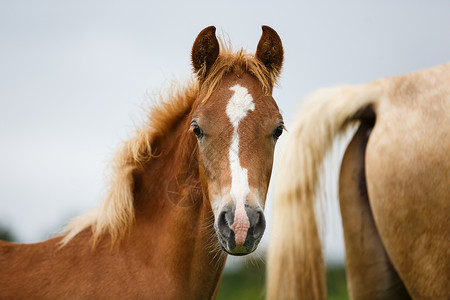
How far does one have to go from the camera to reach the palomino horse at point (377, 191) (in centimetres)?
309

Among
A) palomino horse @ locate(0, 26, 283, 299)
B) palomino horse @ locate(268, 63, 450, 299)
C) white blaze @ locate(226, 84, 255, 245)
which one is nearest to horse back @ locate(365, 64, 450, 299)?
palomino horse @ locate(268, 63, 450, 299)

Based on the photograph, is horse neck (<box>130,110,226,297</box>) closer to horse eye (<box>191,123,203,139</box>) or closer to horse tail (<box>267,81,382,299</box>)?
horse eye (<box>191,123,203,139</box>)

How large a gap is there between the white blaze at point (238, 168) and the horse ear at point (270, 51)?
0.39 m

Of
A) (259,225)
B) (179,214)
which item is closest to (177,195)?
(179,214)

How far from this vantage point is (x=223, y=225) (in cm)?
240

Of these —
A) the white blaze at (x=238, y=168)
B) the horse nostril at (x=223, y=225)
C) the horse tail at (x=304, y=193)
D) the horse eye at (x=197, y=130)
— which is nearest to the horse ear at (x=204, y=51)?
the white blaze at (x=238, y=168)

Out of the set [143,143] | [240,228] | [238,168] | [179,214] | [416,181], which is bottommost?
[416,181]

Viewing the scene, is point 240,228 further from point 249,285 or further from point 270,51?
point 249,285

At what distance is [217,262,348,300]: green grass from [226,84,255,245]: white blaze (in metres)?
5.22

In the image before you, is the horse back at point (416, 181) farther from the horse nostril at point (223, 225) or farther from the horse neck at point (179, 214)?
the horse nostril at point (223, 225)

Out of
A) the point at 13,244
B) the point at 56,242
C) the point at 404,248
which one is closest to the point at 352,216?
the point at 404,248

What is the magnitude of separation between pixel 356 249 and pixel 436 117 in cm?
120

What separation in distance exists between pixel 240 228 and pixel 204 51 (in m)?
1.23

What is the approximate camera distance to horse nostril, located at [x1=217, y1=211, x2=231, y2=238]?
237 cm
